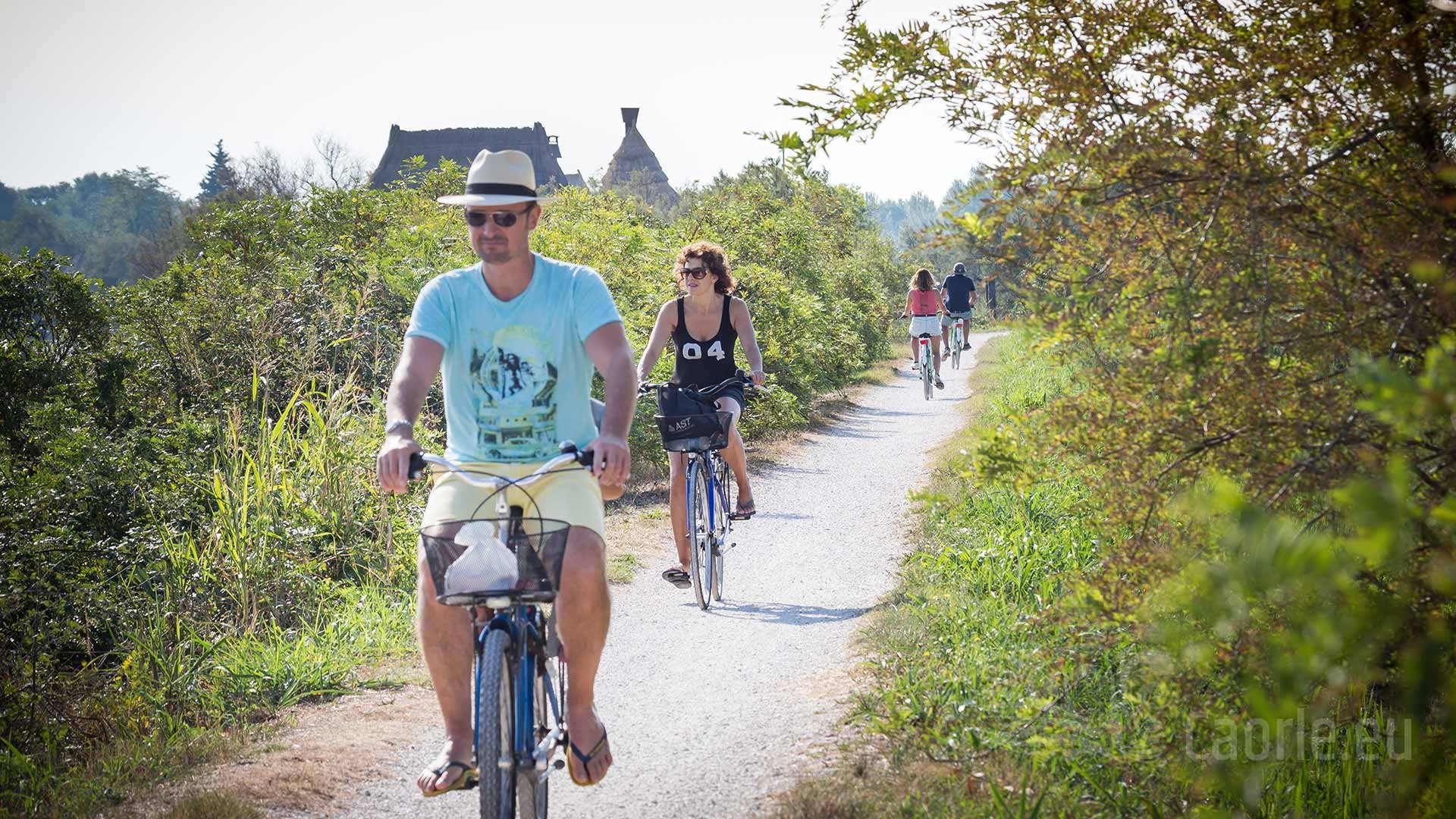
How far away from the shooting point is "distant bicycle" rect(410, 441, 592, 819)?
11.1ft

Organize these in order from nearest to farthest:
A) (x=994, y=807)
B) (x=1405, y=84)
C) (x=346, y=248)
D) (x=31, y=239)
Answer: (x=1405, y=84)
(x=994, y=807)
(x=346, y=248)
(x=31, y=239)

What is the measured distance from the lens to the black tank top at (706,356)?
7.77 meters

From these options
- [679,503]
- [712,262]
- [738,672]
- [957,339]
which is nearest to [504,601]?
[738,672]

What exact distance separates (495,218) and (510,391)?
57 centimetres

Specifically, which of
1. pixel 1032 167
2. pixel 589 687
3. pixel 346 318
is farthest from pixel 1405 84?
pixel 346 318

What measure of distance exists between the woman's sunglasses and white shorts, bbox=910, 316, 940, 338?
15.0m

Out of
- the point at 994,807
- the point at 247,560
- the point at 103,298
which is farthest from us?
the point at 103,298

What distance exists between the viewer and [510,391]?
12.8 feet

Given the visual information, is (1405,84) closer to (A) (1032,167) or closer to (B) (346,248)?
(A) (1032,167)

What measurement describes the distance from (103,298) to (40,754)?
8.34 metres

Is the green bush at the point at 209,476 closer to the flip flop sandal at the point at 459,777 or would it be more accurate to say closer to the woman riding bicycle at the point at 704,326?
the flip flop sandal at the point at 459,777

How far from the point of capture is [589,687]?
3.86 m

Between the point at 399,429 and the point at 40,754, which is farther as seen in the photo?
the point at 40,754

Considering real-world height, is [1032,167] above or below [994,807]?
above
